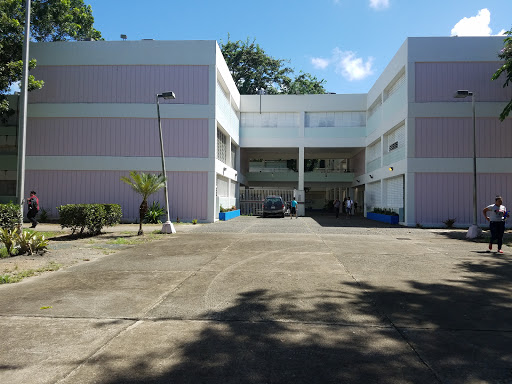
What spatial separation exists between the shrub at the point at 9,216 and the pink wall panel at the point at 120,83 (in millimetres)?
13617

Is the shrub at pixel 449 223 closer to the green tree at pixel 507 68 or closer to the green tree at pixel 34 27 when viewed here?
the green tree at pixel 507 68

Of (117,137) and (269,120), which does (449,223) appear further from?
(117,137)

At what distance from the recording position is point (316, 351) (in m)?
3.59

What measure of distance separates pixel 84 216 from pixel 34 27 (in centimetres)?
2107

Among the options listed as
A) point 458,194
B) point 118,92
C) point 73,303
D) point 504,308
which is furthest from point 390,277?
point 118,92

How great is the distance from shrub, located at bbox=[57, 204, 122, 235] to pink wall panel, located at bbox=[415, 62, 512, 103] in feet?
59.3

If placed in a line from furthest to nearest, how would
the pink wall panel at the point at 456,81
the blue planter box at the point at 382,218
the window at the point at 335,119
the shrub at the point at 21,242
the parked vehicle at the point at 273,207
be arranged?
the window at the point at 335,119
the parked vehicle at the point at 273,207
the blue planter box at the point at 382,218
the pink wall panel at the point at 456,81
the shrub at the point at 21,242

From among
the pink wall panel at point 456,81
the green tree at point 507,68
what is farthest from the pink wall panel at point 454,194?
the pink wall panel at point 456,81

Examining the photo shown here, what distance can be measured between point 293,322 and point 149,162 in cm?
1958

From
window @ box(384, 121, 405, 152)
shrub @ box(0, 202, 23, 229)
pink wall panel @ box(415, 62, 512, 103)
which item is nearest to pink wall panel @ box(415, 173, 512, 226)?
window @ box(384, 121, 405, 152)

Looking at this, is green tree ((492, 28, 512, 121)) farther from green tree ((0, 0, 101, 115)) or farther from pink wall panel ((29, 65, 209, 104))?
green tree ((0, 0, 101, 115))

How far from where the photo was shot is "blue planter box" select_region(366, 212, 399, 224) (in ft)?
75.0

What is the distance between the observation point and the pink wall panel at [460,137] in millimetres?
20844

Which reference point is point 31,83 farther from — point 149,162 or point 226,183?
point 226,183
